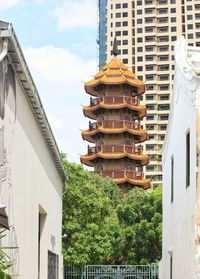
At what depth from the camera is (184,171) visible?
14.2 metres

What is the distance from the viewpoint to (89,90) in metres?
59.6

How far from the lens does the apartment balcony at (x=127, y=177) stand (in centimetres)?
5495

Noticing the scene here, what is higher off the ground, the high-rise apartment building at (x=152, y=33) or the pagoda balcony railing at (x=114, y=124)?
the high-rise apartment building at (x=152, y=33)

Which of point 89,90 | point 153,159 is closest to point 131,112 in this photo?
point 89,90

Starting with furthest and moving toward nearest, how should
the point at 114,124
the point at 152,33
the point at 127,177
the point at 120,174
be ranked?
the point at 152,33, the point at 114,124, the point at 120,174, the point at 127,177

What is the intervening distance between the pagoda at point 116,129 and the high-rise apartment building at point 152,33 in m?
31.4

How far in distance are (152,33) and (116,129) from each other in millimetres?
40828

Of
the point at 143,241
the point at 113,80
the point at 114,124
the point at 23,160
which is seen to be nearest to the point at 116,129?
the point at 114,124

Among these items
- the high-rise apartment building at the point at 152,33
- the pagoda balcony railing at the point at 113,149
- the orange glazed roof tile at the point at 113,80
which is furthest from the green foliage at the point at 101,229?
the high-rise apartment building at the point at 152,33

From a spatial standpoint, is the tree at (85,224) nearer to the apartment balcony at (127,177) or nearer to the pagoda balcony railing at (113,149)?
the apartment balcony at (127,177)

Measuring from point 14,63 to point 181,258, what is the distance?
673 centimetres

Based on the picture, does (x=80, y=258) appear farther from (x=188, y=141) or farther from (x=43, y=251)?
(x=188, y=141)

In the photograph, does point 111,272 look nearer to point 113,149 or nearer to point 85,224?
point 85,224

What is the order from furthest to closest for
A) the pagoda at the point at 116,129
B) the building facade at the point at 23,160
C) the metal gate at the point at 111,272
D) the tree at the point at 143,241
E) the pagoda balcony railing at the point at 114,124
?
the pagoda balcony railing at the point at 114,124 < the pagoda at the point at 116,129 < the tree at the point at 143,241 < the metal gate at the point at 111,272 < the building facade at the point at 23,160
